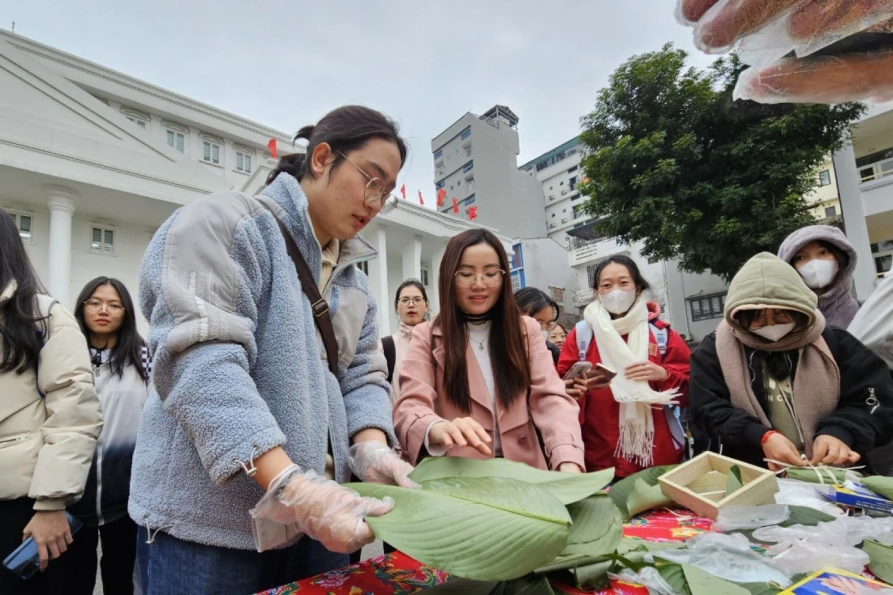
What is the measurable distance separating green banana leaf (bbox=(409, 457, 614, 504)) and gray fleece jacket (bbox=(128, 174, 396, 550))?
237 millimetres

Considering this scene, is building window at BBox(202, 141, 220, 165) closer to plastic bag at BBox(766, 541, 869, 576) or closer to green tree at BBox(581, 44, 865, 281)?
green tree at BBox(581, 44, 865, 281)

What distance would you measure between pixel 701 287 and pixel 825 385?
1798 centimetres

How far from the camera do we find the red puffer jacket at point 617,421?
7.37ft

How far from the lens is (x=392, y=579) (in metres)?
0.85

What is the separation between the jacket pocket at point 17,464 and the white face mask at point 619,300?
8.40 ft

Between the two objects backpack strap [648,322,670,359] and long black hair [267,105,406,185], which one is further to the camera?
backpack strap [648,322,670,359]

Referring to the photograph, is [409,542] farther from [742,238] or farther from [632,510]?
[742,238]

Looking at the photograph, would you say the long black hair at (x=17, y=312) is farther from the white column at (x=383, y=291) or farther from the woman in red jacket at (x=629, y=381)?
the white column at (x=383, y=291)

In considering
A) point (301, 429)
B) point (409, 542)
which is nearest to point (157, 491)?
point (301, 429)

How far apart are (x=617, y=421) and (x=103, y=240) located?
1378cm

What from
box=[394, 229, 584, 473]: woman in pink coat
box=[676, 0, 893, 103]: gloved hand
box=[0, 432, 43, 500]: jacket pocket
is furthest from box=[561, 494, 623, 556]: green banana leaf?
box=[0, 432, 43, 500]: jacket pocket

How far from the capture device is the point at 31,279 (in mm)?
1557

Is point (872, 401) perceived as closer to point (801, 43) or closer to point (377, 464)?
point (801, 43)

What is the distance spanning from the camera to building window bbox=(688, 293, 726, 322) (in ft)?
55.5
